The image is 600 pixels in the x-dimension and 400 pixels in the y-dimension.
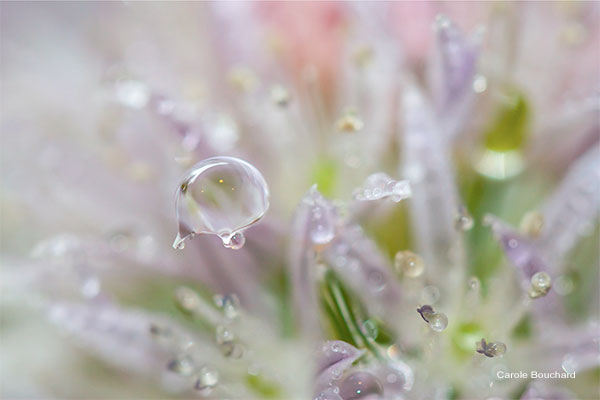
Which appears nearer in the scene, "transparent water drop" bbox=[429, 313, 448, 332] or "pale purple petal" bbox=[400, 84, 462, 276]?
"transparent water drop" bbox=[429, 313, 448, 332]

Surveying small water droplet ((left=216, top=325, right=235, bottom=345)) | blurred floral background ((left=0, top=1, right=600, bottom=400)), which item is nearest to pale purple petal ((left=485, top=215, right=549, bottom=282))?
blurred floral background ((left=0, top=1, right=600, bottom=400))

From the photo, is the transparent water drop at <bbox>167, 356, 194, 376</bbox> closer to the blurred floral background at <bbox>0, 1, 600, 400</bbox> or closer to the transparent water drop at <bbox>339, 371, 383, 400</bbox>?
the blurred floral background at <bbox>0, 1, 600, 400</bbox>

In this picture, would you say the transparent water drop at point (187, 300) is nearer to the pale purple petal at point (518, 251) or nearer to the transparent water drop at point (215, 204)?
the transparent water drop at point (215, 204)

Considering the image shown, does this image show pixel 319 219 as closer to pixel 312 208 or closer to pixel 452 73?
pixel 312 208

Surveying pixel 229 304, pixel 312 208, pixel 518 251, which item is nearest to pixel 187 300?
pixel 229 304

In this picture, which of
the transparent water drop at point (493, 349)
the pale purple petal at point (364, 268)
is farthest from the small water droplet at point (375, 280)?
the transparent water drop at point (493, 349)

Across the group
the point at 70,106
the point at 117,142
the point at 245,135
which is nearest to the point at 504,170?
the point at 245,135
